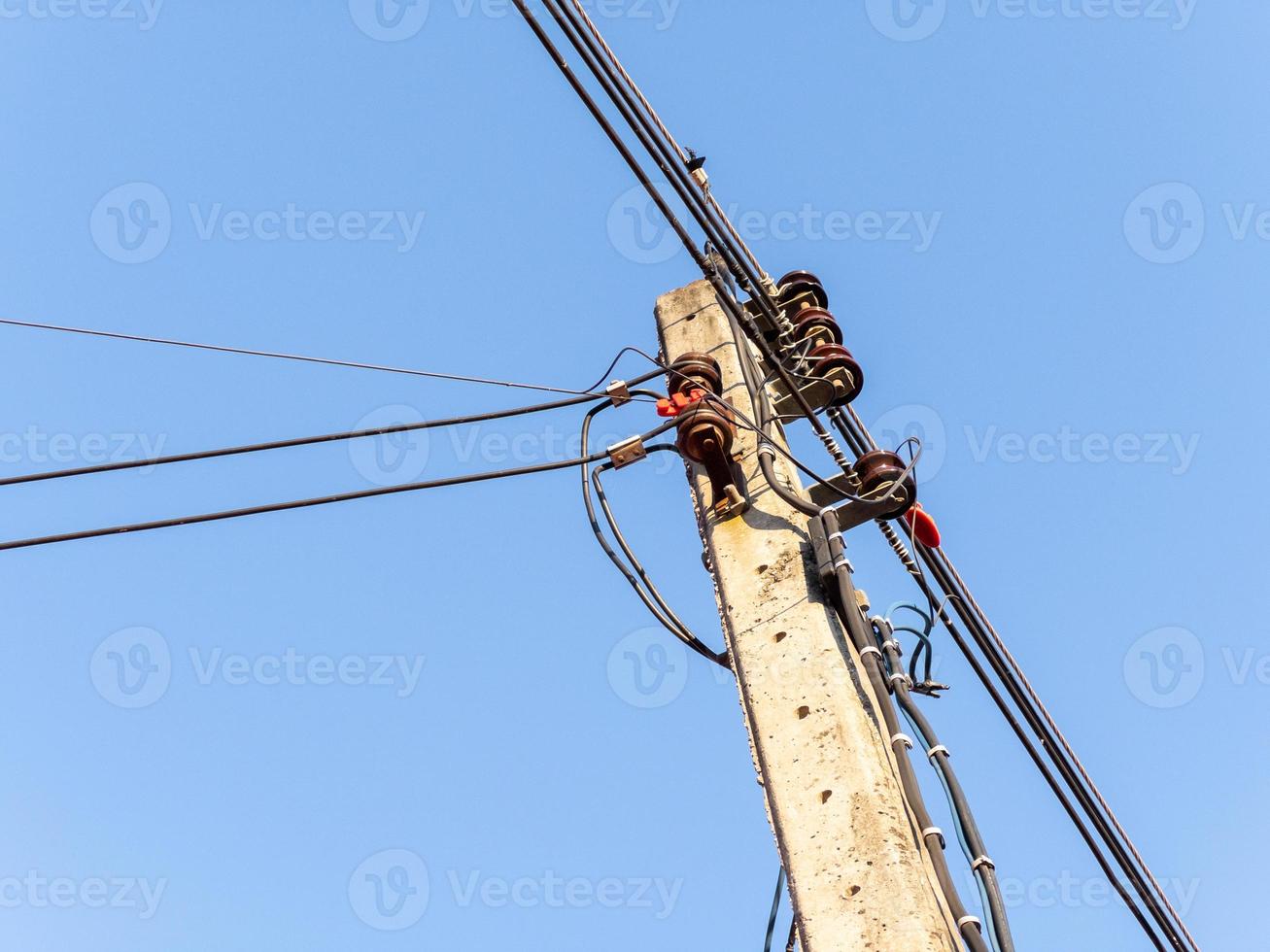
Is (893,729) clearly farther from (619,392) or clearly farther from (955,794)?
(619,392)

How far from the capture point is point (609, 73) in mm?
5328

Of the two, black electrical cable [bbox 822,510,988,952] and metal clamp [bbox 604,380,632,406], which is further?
metal clamp [bbox 604,380,632,406]

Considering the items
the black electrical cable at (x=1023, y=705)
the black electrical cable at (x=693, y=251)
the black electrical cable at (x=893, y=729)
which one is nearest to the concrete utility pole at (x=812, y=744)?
the black electrical cable at (x=893, y=729)

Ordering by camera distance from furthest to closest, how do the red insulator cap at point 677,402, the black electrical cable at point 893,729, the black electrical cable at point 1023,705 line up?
the black electrical cable at point 1023,705 → the red insulator cap at point 677,402 → the black electrical cable at point 893,729

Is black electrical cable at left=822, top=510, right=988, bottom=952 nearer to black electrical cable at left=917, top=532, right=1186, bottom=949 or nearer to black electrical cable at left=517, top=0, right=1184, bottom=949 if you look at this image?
black electrical cable at left=517, top=0, right=1184, bottom=949

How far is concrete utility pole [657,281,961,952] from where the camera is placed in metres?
3.21

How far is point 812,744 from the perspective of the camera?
3645 mm

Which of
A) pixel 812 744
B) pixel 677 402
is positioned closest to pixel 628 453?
pixel 677 402

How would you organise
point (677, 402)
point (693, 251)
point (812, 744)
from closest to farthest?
point (812, 744) → point (677, 402) → point (693, 251)

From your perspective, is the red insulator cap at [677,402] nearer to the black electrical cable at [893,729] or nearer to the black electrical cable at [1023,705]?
the black electrical cable at [893,729]

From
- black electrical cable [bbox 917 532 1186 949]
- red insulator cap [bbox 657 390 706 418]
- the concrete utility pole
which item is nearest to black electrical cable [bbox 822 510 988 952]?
the concrete utility pole

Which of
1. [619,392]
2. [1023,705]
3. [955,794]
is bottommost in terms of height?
[955,794]

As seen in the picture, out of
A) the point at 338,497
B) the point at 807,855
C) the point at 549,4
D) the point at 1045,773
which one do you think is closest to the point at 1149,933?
the point at 1045,773

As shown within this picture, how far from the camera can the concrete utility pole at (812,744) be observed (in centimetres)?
321
